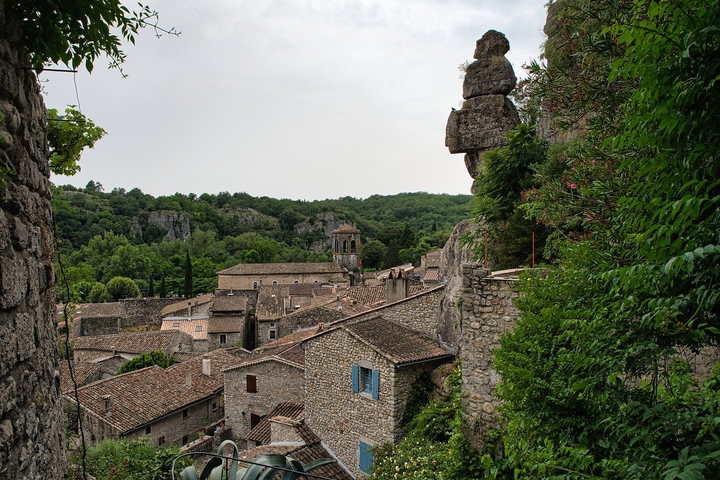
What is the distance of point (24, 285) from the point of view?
7.25ft

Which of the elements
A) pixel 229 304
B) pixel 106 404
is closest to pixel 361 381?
pixel 106 404

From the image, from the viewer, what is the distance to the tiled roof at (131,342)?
3256 cm

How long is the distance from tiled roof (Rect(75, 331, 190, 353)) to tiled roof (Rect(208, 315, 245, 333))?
2736 mm

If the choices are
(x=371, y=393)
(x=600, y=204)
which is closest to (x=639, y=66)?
(x=600, y=204)

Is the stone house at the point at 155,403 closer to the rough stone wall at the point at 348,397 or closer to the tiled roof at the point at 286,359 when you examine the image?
the tiled roof at the point at 286,359

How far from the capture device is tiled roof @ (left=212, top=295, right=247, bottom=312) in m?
41.5

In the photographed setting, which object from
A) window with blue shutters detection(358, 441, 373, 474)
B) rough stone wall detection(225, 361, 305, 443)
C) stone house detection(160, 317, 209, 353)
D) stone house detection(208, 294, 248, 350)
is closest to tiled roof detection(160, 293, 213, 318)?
stone house detection(160, 317, 209, 353)

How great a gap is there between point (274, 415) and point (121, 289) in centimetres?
5109

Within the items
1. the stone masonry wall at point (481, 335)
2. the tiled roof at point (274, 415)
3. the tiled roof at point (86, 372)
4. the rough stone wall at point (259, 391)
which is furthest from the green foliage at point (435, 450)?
the tiled roof at point (86, 372)

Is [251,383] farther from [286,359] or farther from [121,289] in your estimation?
[121,289]

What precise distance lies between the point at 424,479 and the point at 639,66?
8041 millimetres

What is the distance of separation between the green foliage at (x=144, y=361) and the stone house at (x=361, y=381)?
→ 17.8m

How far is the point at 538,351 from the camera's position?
14.8ft

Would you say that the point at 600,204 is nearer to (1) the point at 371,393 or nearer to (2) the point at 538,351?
(2) the point at 538,351
